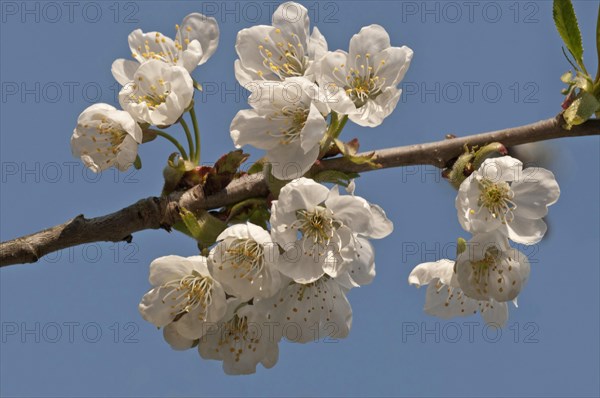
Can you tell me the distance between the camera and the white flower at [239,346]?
3.04 metres

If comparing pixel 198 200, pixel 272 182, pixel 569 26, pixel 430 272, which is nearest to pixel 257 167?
pixel 272 182

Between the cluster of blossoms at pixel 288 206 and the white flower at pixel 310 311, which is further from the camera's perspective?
the white flower at pixel 310 311

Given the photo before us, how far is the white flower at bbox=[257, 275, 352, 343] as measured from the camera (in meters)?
2.91

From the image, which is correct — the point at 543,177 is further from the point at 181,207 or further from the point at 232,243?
the point at 181,207

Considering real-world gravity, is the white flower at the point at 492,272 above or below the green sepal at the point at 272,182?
below

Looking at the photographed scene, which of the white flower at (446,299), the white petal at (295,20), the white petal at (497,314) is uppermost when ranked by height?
the white petal at (295,20)

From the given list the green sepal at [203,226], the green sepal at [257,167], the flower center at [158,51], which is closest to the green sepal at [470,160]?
the green sepal at [257,167]

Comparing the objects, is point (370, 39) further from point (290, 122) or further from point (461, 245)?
point (461, 245)

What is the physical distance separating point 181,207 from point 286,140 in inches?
18.8

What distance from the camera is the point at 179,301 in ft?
9.54

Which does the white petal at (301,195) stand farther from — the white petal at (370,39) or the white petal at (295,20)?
the white petal at (295,20)

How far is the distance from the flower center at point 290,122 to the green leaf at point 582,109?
0.89 m

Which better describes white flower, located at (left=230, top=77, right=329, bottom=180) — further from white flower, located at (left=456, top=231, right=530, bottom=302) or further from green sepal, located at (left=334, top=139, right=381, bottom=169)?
white flower, located at (left=456, top=231, right=530, bottom=302)

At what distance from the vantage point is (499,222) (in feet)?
9.05
